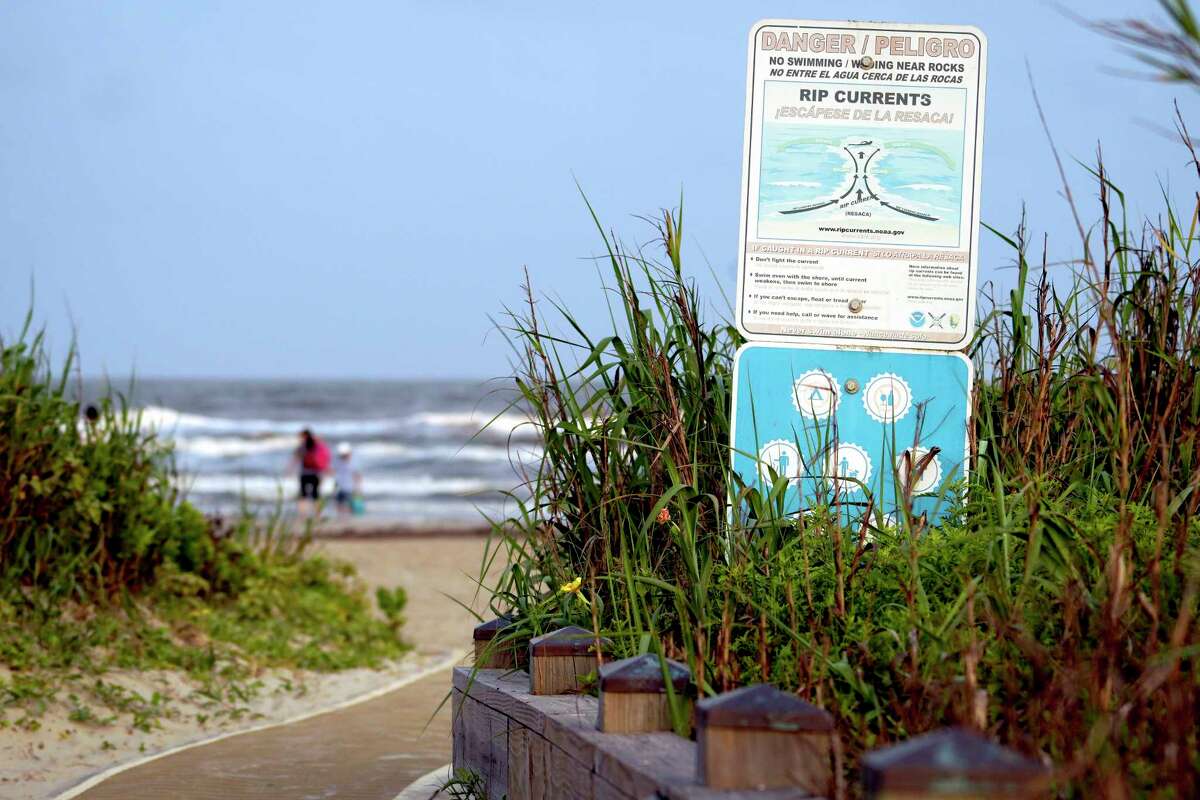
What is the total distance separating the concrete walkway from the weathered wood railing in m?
1.47

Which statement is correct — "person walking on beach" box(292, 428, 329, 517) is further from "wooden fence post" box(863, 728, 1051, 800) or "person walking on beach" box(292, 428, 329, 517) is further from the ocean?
"wooden fence post" box(863, 728, 1051, 800)

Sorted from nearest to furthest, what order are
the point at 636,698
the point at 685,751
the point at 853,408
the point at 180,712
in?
the point at 685,751
the point at 636,698
the point at 853,408
the point at 180,712

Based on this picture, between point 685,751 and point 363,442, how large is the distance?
36.8 meters

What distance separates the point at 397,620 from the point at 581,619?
18.2 feet

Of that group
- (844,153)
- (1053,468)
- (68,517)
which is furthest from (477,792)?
(68,517)

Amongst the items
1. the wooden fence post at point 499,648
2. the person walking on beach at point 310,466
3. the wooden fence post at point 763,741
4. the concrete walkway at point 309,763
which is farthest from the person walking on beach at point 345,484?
the wooden fence post at point 763,741

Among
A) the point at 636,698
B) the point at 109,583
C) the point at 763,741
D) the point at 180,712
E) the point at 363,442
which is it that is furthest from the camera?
the point at 363,442

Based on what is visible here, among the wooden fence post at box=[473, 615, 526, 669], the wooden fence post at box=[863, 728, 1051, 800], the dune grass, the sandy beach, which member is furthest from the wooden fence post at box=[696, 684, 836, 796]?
the dune grass

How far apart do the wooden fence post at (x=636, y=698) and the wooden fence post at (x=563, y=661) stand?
19.5 inches

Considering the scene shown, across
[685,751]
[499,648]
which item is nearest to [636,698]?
[685,751]

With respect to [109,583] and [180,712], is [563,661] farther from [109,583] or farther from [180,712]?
[109,583]

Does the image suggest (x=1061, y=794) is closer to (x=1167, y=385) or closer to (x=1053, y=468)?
(x=1053, y=468)

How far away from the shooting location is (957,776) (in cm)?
179

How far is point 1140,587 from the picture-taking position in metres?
2.70
